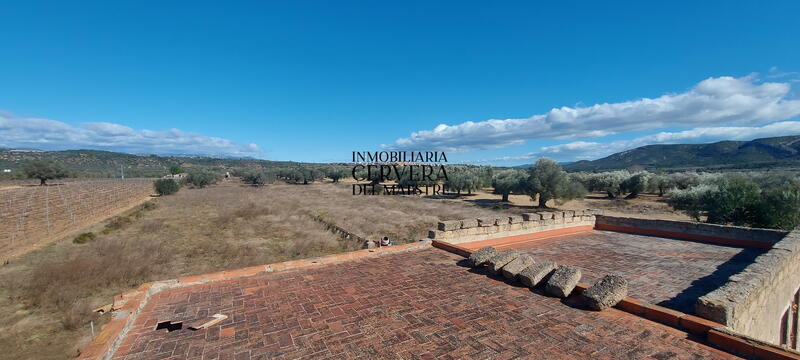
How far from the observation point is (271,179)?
59.1 meters

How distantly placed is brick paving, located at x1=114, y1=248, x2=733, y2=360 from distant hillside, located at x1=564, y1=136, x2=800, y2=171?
277ft

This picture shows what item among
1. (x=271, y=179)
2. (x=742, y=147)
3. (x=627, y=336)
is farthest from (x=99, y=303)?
(x=742, y=147)

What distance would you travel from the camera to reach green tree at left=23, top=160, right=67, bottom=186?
1661 inches

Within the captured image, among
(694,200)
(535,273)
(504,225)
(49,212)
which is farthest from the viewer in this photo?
(49,212)

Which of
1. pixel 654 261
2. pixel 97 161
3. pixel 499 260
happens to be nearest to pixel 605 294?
pixel 499 260

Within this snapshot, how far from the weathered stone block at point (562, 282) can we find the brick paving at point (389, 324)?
174 mm

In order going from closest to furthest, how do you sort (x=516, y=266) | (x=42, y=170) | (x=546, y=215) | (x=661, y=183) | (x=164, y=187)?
1. (x=516, y=266)
2. (x=546, y=215)
3. (x=661, y=183)
4. (x=164, y=187)
5. (x=42, y=170)

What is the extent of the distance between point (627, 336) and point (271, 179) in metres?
62.0

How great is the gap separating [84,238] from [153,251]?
6.06 meters

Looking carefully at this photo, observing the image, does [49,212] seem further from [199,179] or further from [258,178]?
[258,178]

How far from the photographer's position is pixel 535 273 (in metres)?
5.09

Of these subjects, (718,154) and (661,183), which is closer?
(661,183)

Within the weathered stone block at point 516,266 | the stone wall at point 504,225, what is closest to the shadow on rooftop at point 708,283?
the weathered stone block at point 516,266

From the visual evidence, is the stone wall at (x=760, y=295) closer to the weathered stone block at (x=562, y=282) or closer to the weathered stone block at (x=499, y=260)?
the weathered stone block at (x=562, y=282)
